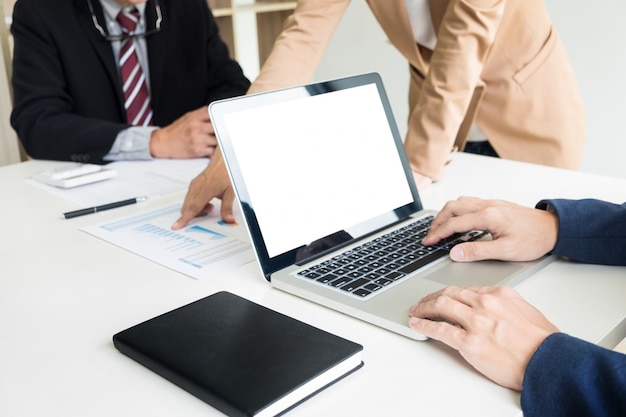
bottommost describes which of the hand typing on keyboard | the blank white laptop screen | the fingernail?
the fingernail

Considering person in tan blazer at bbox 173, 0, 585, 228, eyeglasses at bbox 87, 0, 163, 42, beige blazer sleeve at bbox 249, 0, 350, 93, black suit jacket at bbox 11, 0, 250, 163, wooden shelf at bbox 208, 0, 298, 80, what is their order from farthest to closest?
wooden shelf at bbox 208, 0, 298, 80 → eyeglasses at bbox 87, 0, 163, 42 → black suit jacket at bbox 11, 0, 250, 163 → beige blazer sleeve at bbox 249, 0, 350, 93 → person in tan blazer at bbox 173, 0, 585, 228

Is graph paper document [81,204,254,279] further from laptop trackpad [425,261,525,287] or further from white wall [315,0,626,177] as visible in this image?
white wall [315,0,626,177]

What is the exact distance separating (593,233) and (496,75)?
75 centimetres

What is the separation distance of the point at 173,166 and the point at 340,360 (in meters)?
0.95

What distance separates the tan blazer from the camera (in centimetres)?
125

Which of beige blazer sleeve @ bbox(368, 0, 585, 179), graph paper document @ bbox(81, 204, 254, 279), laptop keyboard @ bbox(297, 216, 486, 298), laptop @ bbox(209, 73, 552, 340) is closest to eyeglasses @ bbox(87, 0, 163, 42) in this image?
beige blazer sleeve @ bbox(368, 0, 585, 179)

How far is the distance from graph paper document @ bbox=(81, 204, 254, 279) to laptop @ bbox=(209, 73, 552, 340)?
0.37 feet

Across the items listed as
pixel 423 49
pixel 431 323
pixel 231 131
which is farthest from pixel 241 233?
pixel 423 49

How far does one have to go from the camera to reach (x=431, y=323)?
0.66 meters

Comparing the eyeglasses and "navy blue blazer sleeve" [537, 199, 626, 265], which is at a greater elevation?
the eyeglasses

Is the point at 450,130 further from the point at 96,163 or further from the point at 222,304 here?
the point at 96,163

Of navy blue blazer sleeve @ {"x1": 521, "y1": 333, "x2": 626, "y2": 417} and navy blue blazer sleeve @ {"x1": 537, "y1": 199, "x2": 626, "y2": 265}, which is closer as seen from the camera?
navy blue blazer sleeve @ {"x1": 521, "y1": 333, "x2": 626, "y2": 417}

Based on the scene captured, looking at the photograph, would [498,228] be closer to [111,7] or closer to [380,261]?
[380,261]

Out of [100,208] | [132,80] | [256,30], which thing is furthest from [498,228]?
[256,30]
